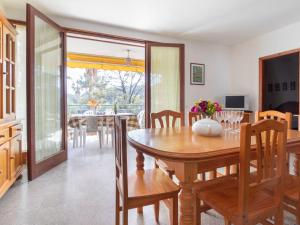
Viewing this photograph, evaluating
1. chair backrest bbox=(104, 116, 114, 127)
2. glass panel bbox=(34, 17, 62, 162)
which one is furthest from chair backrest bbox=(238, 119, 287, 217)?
chair backrest bbox=(104, 116, 114, 127)

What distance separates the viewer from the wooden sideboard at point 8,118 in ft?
6.73

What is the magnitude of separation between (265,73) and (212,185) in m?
3.87

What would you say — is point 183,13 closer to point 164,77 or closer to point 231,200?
point 164,77

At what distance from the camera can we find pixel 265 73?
432 cm

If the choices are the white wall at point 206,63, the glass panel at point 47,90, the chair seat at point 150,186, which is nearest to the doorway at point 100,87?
the white wall at point 206,63

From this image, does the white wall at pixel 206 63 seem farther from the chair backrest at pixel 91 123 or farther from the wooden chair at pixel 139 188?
the wooden chair at pixel 139 188

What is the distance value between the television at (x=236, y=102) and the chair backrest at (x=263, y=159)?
3.45 m

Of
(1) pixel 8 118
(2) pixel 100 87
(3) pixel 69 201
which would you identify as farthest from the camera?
(2) pixel 100 87

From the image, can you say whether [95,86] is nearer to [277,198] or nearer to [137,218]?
[137,218]

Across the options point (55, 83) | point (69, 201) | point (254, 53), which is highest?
point (254, 53)

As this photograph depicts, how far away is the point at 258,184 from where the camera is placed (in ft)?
3.54

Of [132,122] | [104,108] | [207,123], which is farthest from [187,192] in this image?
[104,108]

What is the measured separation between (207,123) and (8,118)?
2.22 metres

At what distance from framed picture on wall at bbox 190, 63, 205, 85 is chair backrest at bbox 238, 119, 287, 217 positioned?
3.48 m
